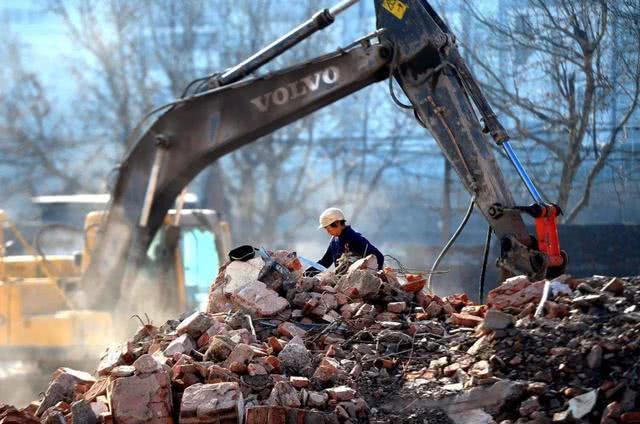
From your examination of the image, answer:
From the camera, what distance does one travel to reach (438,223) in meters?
26.8

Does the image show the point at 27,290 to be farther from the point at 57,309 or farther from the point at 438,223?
the point at 438,223

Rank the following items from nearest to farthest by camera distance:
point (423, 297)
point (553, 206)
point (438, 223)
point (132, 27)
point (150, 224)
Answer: point (423, 297), point (553, 206), point (150, 224), point (438, 223), point (132, 27)

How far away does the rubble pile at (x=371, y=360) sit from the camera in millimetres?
6367

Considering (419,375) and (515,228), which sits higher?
(515,228)

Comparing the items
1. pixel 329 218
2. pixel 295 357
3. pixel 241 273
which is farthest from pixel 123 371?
pixel 329 218

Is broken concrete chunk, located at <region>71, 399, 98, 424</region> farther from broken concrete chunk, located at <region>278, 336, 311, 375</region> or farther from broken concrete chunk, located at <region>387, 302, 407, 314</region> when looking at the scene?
broken concrete chunk, located at <region>387, 302, 407, 314</region>

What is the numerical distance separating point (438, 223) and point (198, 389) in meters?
20.6

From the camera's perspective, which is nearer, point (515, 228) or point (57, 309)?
point (515, 228)

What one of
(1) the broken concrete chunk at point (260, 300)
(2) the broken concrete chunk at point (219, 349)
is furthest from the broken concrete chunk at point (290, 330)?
(2) the broken concrete chunk at point (219, 349)

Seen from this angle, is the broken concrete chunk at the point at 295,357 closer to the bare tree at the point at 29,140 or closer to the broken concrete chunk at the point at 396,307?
the broken concrete chunk at the point at 396,307

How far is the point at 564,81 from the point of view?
12.5 metres

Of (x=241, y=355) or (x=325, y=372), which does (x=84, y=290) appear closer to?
(x=241, y=355)

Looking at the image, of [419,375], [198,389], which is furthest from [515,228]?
[198,389]

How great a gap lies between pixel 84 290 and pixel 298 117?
128 inches
